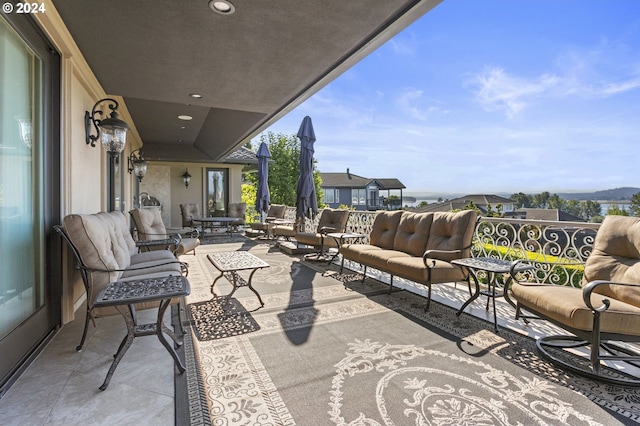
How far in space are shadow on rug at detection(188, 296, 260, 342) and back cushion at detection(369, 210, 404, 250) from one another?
2206mm

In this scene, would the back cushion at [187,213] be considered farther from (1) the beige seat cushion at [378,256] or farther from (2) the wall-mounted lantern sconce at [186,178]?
(1) the beige seat cushion at [378,256]

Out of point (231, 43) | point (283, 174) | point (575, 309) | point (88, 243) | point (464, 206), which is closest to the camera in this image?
point (575, 309)

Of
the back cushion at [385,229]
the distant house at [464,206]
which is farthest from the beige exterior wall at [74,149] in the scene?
the distant house at [464,206]

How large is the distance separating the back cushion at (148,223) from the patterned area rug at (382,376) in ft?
9.36

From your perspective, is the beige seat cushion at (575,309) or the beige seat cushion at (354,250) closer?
the beige seat cushion at (575,309)

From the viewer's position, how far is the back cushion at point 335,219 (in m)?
6.13

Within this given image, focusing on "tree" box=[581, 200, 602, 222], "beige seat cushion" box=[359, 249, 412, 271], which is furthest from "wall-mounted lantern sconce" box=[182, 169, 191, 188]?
"tree" box=[581, 200, 602, 222]

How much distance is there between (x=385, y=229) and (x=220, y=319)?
2.69m

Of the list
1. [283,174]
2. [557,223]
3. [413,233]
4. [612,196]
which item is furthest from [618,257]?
[283,174]

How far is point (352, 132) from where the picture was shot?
28516 mm

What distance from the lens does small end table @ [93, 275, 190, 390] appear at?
6.50ft

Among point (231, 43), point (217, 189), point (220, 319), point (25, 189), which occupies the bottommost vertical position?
point (220, 319)

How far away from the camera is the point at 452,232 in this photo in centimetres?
375

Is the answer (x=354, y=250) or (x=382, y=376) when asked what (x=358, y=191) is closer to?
(x=354, y=250)
